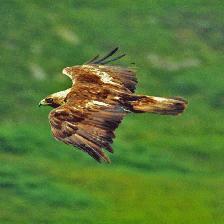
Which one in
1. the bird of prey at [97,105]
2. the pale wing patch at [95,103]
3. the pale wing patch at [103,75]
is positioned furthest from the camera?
the pale wing patch at [103,75]

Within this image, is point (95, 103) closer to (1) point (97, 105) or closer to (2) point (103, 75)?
(1) point (97, 105)

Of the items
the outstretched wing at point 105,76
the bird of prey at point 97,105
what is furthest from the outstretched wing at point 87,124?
the outstretched wing at point 105,76

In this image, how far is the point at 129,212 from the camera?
268ft

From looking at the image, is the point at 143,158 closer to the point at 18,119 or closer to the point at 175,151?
the point at 175,151

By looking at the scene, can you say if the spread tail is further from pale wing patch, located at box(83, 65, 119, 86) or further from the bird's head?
pale wing patch, located at box(83, 65, 119, 86)

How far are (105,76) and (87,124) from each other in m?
6.92

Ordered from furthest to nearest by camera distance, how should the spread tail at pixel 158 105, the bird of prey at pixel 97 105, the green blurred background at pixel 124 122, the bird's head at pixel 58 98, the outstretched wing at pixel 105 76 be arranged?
the green blurred background at pixel 124 122 → the outstretched wing at pixel 105 76 → the bird's head at pixel 58 98 → the spread tail at pixel 158 105 → the bird of prey at pixel 97 105

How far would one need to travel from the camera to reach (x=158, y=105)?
1400 inches

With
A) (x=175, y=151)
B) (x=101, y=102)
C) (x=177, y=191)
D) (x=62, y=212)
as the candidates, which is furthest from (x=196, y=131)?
(x=101, y=102)

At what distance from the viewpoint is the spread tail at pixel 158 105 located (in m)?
35.2

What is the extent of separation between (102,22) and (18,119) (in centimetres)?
1756

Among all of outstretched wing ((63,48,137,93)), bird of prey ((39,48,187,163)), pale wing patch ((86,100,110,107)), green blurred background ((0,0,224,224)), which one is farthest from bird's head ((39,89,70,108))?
green blurred background ((0,0,224,224))

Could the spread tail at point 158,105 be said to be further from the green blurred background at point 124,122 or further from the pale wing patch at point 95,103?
the green blurred background at point 124,122

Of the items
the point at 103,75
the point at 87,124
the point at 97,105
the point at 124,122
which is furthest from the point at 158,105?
the point at 124,122
